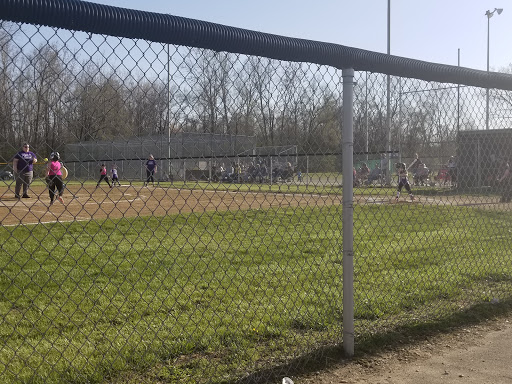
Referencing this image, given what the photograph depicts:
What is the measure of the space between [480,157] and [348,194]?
4.23 metres

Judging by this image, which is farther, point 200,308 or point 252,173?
point 200,308

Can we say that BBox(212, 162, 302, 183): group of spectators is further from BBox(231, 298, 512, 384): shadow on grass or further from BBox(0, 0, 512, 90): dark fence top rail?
BBox(231, 298, 512, 384): shadow on grass

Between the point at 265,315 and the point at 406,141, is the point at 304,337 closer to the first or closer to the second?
the point at 265,315

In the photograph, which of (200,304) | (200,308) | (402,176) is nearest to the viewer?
(200,308)

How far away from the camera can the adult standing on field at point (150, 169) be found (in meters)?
3.30

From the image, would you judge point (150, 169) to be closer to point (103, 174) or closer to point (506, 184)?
point (103, 174)

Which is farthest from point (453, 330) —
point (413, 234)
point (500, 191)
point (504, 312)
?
point (413, 234)

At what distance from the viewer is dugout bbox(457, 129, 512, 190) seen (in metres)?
6.04

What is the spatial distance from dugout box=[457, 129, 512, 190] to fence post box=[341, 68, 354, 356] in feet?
6.99

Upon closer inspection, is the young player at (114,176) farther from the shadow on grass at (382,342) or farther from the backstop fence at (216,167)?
the shadow on grass at (382,342)

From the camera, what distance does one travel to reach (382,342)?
4.28 m

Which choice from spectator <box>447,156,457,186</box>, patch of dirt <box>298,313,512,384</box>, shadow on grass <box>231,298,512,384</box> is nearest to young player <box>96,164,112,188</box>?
shadow on grass <box>231,298,512,384</box>

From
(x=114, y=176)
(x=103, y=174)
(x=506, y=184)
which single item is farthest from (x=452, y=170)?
(x=103, y=174)

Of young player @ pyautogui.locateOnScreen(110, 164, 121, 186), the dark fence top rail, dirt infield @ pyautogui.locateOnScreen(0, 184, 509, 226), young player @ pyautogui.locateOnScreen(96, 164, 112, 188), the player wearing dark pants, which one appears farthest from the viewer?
the player wearing dark pants
